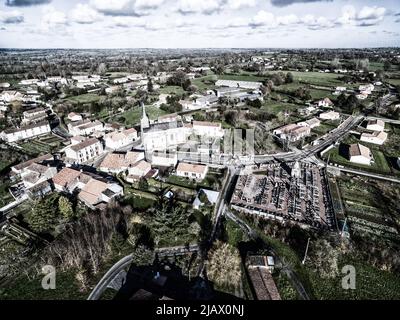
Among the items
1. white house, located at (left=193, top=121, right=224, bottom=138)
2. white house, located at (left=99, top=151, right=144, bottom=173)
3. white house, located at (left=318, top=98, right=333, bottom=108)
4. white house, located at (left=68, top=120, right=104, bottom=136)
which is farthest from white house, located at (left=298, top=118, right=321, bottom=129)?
white house, located at (left=68, top=120, right=104, bottom=136)

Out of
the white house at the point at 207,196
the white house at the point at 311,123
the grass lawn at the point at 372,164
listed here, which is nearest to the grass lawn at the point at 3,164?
the white house at the point at 207,196

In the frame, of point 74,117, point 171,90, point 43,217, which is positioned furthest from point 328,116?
point 43,217

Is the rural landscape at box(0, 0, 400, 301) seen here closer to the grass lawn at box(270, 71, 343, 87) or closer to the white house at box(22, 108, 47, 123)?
the white house at box(22, 108, 47, 123)

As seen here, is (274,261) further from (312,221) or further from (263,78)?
(263,78)

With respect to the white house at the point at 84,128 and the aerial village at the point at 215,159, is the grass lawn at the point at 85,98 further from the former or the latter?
the white house at the point at 84,128

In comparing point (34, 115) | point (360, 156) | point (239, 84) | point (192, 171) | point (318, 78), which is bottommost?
point (360, 156)

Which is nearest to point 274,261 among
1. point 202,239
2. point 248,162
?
point 202,239

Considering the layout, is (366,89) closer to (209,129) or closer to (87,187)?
(209,129)
